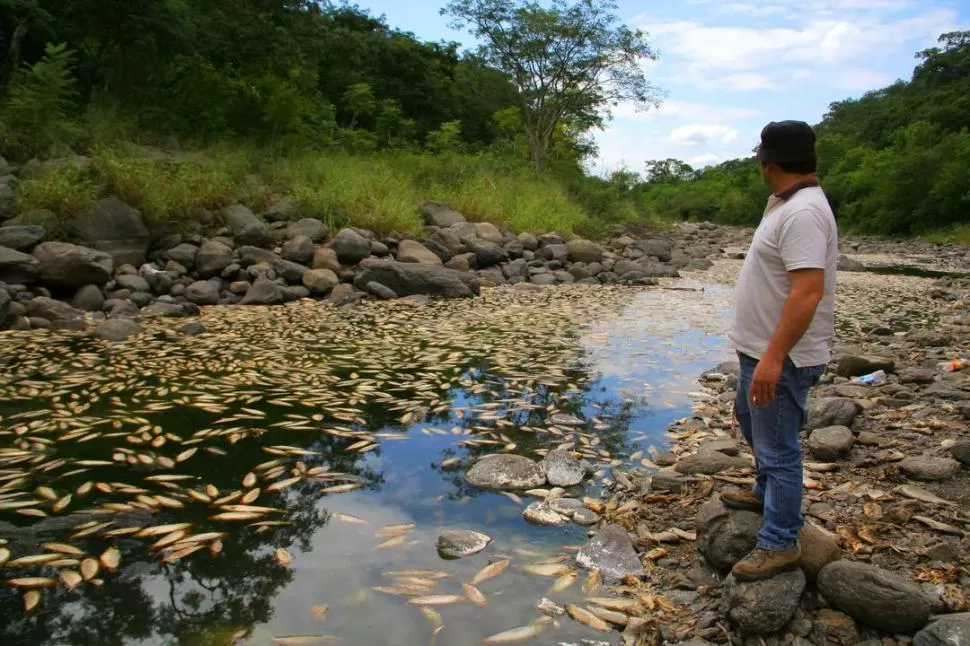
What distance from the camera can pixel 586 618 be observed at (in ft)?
9.00

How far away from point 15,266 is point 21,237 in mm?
726

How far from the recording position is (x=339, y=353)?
24.4 ft

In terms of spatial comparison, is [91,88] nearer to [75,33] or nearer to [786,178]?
[75,33]

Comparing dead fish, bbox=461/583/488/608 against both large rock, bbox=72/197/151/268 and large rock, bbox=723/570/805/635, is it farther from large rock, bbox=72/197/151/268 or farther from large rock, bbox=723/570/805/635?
large rock, bbox=72/197/151/268

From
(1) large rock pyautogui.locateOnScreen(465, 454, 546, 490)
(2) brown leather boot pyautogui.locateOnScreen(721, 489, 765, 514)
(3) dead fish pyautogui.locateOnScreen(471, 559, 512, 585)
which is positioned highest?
(2) brown leather boot pyautogui.locateOnScreen(721, 489, 765, 514)

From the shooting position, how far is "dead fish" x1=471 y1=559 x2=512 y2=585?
3033 millimetres

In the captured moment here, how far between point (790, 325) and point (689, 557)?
4.24ft

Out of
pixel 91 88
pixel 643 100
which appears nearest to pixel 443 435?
pixel 91 88

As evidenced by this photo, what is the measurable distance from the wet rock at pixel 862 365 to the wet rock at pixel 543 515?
4.11m

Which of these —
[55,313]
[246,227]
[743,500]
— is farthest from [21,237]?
[743,500]

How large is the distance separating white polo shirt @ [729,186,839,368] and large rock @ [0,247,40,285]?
366 inches

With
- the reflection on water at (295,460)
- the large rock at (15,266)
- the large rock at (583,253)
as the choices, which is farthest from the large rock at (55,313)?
the large rock at (583,253)

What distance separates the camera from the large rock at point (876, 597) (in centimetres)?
240

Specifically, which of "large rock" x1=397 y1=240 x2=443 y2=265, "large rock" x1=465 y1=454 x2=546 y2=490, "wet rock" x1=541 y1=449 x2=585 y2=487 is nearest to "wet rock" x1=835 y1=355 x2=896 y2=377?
"wet rock" x1=541 y1=449 x2=585 y2=487
